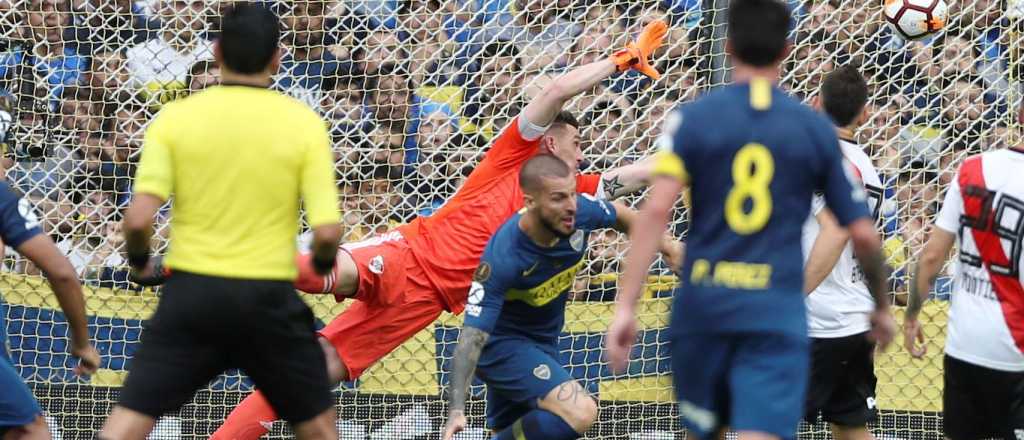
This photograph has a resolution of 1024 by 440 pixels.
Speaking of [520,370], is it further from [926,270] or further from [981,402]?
[981,402]

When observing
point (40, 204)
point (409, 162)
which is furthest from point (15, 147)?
point (409, 162)

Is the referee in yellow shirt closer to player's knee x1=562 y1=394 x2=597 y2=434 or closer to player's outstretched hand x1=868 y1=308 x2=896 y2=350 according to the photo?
player's knee x1=562 y1=394 x2=597 y2=434

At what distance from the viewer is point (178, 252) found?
172 inches

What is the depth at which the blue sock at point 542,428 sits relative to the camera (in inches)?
225

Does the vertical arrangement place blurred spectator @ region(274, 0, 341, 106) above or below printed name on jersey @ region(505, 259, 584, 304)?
above

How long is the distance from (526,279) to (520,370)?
41 centimetres

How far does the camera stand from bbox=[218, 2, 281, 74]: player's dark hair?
14.1 ft

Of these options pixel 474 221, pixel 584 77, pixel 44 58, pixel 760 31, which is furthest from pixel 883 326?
pixel 44 58

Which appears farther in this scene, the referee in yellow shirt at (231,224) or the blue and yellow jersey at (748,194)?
the referee in yellow shirt at (231,224)

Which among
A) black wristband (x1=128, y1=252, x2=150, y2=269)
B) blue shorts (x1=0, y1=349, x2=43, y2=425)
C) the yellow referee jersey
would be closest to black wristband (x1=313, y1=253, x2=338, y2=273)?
the yellow referee jersey

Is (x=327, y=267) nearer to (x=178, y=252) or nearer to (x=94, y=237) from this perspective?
(x=178, y=252)

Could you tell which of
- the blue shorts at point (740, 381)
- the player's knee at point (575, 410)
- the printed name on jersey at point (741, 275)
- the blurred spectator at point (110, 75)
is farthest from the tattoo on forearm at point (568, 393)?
the blurred spectator at point (110, 75)

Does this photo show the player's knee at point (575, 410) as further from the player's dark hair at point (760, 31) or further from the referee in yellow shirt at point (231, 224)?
the player's dark hair at point (760, 31)

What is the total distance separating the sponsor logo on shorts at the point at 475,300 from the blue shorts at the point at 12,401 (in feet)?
5.70
